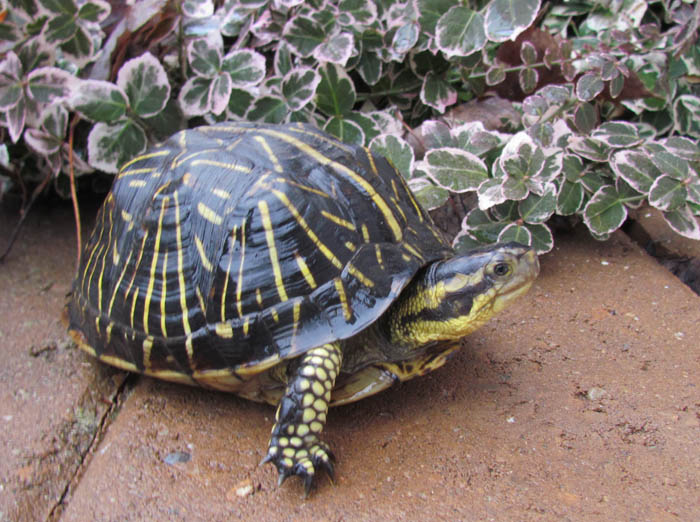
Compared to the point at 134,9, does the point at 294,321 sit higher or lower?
lower

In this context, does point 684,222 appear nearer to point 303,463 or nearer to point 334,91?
point 334,91

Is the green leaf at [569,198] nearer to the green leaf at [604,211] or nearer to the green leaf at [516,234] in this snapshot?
the green leaf at [604,211]

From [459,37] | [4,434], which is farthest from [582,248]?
[4,434]

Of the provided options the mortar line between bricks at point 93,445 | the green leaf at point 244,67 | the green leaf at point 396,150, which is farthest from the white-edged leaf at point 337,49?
the mortar line between bricks at point 93,445

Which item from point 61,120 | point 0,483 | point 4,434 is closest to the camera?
point 0,483

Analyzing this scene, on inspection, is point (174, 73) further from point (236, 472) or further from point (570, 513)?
point (570, 513)
